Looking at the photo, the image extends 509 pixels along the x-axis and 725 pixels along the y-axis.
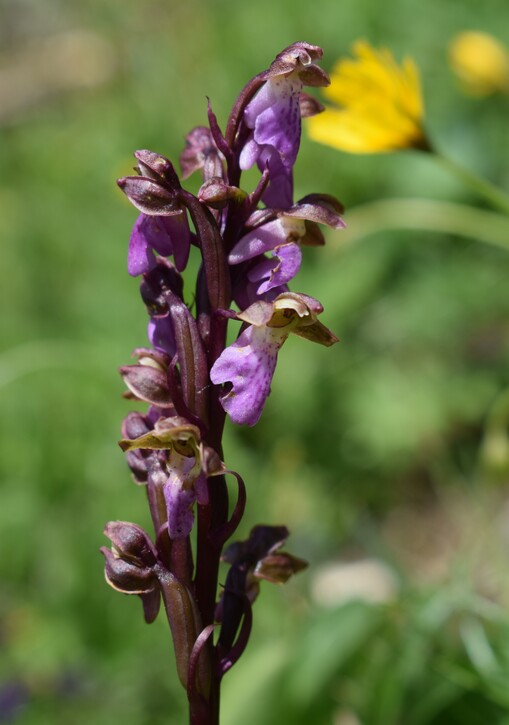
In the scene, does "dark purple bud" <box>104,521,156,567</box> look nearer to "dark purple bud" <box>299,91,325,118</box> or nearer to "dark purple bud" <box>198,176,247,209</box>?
"dark purple bud" <box>198,176,247,209</box>

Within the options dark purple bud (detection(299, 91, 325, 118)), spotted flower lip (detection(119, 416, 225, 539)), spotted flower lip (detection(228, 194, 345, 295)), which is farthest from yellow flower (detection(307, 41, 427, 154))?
spotted flower lip (detection(119, 416, 225, 539))

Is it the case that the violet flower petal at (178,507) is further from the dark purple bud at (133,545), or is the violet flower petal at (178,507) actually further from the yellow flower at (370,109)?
the yellow flower at (370,109)

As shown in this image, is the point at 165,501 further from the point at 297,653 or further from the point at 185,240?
the point at 297,653

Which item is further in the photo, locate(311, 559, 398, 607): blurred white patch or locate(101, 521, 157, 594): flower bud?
locate(311, 559, 398, 607): blurred white patch

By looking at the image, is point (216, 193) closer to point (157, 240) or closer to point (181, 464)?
point (157, 240)

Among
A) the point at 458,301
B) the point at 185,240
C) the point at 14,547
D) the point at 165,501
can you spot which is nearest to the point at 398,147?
the point at 185,240

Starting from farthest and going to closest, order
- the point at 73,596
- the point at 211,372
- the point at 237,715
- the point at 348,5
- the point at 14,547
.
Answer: the point at 348,5
the point at 14,547
the point at 73,596
the point at 237,715
the point at 211,372

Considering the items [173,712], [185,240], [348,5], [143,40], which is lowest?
[173,712]
